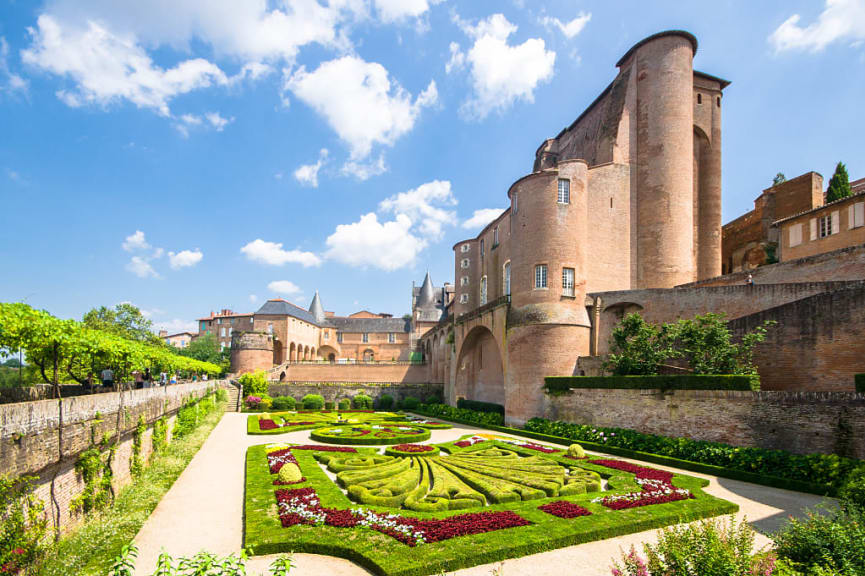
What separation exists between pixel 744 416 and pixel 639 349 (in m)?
6.08

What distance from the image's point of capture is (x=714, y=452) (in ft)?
50.7

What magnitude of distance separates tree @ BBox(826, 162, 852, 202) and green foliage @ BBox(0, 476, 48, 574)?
39.8 metres

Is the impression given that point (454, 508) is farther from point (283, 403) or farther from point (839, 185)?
point (839, 185)

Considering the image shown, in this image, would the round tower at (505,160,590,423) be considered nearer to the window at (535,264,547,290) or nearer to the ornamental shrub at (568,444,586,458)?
the window at (535,264,547,290)

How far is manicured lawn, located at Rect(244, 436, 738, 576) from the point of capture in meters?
8.48

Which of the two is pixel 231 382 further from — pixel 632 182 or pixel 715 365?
pixel 715 365

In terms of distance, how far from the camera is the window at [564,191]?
26328mm

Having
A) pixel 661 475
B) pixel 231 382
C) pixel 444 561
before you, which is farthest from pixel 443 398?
pixel 444 561

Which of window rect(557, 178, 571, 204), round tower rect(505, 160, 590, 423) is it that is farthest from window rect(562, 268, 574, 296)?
window rect(557, 178, 571, 204)

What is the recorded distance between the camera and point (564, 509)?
10508mm

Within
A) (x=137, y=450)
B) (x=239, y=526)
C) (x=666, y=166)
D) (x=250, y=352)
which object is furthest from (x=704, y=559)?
(x=250, y=352)

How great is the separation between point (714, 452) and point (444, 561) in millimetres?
11268

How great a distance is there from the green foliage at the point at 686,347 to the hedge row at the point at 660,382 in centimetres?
104

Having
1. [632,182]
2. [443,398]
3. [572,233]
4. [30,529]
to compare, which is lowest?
[443,398]
